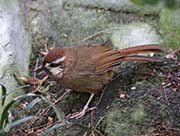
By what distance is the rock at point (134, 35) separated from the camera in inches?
158

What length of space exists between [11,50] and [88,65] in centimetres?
60

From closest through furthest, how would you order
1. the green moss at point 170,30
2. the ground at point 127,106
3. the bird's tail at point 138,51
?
the ground at point 127,106
the bird's tail at point 138,51
the green moss at point 170,30

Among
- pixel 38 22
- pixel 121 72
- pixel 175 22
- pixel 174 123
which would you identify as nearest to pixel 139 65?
pixel 121 72

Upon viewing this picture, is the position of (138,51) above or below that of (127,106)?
above

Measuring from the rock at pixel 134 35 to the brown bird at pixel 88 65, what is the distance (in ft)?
0.92

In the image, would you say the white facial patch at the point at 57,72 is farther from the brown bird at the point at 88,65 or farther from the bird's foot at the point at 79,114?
the bird's foot at the point at 79,114

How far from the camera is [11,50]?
3688mm

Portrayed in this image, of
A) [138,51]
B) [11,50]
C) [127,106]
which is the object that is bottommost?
[127,106]

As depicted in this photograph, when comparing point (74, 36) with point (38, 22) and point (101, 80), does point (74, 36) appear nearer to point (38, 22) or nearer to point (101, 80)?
point (38, 22)

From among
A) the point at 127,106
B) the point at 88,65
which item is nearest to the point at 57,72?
the point at 88,65

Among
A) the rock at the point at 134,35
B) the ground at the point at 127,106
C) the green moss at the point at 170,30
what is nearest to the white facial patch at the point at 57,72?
the ground at the point at 127,106

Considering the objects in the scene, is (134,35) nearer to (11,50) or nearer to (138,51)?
(138,51)

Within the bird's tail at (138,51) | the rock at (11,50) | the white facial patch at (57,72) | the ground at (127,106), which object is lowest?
the ground at (127,106)

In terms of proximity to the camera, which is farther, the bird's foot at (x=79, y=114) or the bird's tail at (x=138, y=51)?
the bird's tail at (x=138, y=51)
